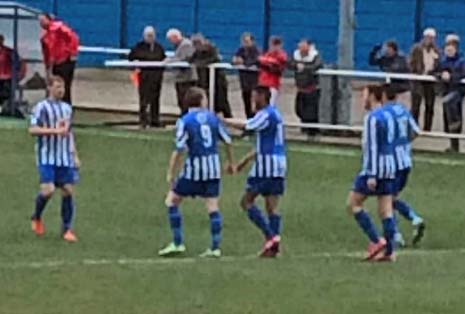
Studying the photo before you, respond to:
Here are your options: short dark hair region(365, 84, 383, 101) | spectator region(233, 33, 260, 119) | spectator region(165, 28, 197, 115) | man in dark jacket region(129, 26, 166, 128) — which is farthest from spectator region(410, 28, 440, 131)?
short dark hair region(365, 84, 383, 101)

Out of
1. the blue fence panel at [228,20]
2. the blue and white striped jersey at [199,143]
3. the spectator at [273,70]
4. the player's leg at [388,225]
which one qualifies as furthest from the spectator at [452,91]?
the blue fence panel at [228,20]

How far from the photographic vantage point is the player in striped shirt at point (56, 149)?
18.8 metres

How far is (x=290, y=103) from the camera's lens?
103 feet

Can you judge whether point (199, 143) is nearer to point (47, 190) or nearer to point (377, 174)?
point (377, 174)

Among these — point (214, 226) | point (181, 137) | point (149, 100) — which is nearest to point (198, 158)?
point (181, 137)

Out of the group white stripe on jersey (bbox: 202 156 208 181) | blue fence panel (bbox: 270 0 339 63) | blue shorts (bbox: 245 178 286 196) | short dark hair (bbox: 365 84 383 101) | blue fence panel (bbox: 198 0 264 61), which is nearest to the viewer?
short dark hair (bbox: 365 84 383 101)

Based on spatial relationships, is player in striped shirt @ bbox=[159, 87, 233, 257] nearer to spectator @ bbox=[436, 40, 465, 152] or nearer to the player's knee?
the player's knee

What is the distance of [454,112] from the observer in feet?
95.5

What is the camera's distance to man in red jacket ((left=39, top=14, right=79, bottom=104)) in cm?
3294

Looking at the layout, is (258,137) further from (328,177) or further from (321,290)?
(328,177)

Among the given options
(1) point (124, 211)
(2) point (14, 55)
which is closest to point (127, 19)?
(2) point (14, 55)

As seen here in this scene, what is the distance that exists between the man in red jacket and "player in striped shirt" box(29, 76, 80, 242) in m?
13.9

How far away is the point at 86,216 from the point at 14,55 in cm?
Answer: 1299

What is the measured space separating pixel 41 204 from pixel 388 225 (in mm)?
4254
